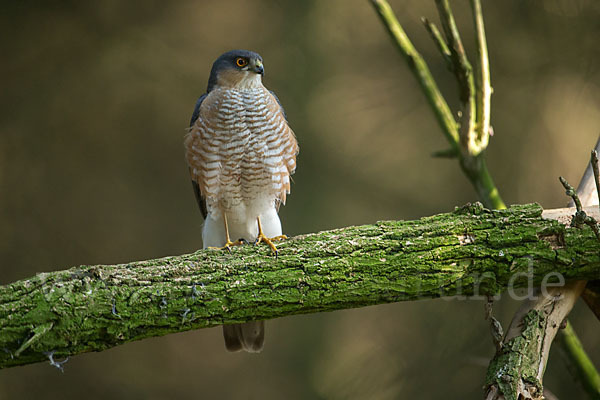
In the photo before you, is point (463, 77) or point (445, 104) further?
point (445, 104)

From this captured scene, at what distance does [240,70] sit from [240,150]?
0.43m

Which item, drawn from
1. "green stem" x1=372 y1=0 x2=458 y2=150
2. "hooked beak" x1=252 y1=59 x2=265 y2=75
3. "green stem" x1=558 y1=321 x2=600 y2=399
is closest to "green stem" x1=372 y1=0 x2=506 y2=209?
"green stem" x1=372 y1=0 x2=458 y2=150

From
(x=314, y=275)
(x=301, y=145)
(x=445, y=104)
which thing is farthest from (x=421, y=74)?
(x=301, y=145)

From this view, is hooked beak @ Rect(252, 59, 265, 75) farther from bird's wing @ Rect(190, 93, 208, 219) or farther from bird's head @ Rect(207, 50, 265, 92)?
bird's wing @ Rect(190, 93, 208, 219)

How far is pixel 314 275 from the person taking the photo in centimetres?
221

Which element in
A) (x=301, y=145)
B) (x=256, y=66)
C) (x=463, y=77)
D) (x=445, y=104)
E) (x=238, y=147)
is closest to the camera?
(x=238, y=147)

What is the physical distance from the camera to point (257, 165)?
2932 mm

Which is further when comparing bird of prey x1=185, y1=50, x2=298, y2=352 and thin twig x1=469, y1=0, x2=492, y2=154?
thin twig x1=469, y1=0, x2=492, y2=154

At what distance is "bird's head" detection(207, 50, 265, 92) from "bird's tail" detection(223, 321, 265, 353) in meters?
1.18

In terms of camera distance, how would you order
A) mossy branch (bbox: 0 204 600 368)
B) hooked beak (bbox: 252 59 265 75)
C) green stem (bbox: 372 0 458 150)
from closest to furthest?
mossy branch (bbox: 0 204 600 368)
hooked beak (bbox: 252 59 265 75)
green stem (bbox: 372 0 458 150)

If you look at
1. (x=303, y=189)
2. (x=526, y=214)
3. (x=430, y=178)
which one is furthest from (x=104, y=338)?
(x=430, y=178)

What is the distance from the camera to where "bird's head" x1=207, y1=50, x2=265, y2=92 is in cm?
300

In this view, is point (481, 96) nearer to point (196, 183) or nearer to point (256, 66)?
point (256, 66)

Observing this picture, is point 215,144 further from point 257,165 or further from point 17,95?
A: point 17,95
